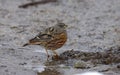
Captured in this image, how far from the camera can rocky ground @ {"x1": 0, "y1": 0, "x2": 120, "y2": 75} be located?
859 cm

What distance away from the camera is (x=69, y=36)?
11.0 metres

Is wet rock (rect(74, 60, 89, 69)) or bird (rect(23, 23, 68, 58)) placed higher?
bird (rect(23, 23, 68, 58))

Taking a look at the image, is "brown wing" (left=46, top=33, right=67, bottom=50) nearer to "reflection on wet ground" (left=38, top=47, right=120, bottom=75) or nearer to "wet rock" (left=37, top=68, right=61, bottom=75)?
"reflection on wet ground" (left=38, top=47, right=120, bottom=75)

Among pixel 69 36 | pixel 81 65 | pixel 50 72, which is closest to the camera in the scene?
pixel 50 72

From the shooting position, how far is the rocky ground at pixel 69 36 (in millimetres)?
8594

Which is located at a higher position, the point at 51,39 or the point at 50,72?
the point at 51,39

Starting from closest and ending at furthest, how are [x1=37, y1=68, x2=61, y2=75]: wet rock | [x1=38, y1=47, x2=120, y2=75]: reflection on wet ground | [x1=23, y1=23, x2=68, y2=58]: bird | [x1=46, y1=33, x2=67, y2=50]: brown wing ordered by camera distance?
[x1=37, y1=68, x2=61, y2=75]: wet rock → [x1=38, y1=47, x2=120, y2=75]: reflection on wet ground → [x1=23, y1=23, x2=68, y2=58]: bird → [x1=46, y1=33, x2=67, y2=50]: brown wing

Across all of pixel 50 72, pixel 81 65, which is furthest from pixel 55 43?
pixel 50 72

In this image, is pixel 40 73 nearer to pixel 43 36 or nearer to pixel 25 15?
pixel 43 36

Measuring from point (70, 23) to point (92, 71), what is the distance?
4.18 meters

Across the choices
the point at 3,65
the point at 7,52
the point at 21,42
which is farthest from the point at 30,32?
the point at 3,65

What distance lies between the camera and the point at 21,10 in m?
13.7

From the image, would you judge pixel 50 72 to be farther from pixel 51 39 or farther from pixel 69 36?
pixel 69 36

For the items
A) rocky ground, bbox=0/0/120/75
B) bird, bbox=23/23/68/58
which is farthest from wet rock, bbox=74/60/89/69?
bird, bbox=23/23/68/58
